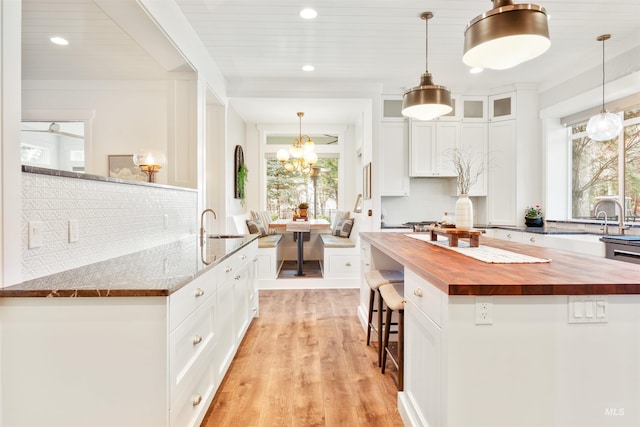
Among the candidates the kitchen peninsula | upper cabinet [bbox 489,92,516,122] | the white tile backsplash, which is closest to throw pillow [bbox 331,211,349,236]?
upper cabinet [bbox 489,92,516,122]

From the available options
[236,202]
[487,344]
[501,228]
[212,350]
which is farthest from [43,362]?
[501,228]

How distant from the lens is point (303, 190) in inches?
277

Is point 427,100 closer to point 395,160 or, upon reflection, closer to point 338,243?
point 395,160

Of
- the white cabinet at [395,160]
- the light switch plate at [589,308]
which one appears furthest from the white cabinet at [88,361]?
the white cabinet at [395,160]

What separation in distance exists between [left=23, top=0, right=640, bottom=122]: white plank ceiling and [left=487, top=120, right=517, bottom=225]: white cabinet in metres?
0.67

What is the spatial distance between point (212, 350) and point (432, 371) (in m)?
1.17

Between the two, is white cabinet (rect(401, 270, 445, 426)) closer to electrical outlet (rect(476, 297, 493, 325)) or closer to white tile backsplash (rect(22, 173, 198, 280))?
electrical outlet (rect(476, 297, 493, 325))

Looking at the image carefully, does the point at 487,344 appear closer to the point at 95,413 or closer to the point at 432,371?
the point at 432,371

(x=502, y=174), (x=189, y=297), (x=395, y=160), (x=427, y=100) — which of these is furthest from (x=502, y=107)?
(x=189, y=297)

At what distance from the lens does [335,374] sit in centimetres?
237

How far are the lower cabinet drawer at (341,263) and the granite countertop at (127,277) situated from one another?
2.87m

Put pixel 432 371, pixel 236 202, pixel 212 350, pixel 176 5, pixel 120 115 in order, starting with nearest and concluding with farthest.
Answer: pixel 432 371, pixel 212 350, pixel 176 5, pixel 120 115, pixel 236 202

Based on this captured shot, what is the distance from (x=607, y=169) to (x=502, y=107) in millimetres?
1485

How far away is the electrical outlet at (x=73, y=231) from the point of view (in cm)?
162
